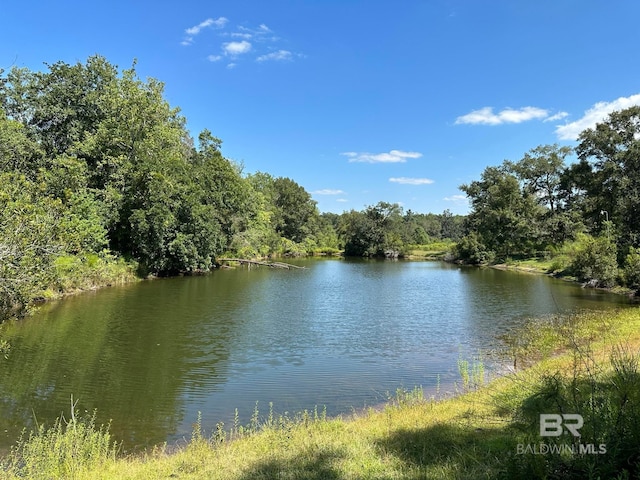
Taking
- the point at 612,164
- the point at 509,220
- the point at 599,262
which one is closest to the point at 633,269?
the point at 599,262

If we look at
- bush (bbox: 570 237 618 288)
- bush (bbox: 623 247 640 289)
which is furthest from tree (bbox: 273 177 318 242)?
bush (bbox: 623 247 640 289)

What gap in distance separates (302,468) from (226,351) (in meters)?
10.3

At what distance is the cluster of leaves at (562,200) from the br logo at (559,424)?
1369 inches

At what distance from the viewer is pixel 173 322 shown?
19.2 m

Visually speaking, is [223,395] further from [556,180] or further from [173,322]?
[556,180]

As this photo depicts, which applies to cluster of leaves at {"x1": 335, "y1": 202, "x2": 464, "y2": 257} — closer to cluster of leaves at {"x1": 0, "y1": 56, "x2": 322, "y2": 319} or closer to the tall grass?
cluster of leaves at {"x1": 0, "y1": 56, "x2": 322, "y2": 319}

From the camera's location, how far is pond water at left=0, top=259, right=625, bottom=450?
10.1m

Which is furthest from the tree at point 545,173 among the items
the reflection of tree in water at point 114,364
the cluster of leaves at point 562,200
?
the reflection of tree in water at point 114,364

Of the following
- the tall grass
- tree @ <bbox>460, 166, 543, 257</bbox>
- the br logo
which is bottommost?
the tall grass

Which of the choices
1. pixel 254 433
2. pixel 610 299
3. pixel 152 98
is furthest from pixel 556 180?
pixel 254 433

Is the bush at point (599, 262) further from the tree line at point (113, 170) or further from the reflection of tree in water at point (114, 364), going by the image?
the tree line at point (113, 170)

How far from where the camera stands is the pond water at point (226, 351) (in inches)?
397

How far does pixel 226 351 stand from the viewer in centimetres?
1494

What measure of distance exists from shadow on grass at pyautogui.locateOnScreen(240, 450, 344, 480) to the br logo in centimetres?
234
